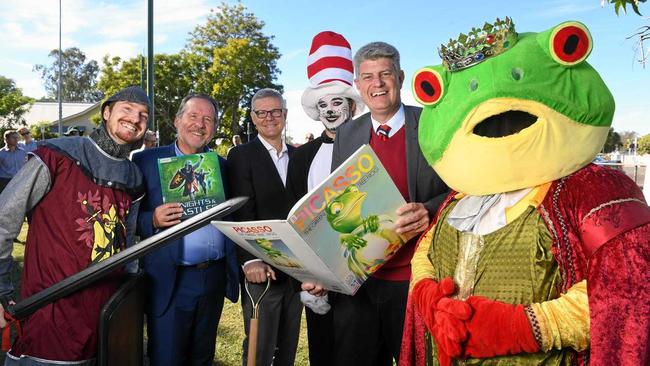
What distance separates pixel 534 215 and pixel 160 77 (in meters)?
33.4

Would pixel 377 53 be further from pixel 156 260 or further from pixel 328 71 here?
pixel 156 260

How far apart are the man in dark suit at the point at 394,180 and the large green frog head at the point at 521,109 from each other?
0.69m

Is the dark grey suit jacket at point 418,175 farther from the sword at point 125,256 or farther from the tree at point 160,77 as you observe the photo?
the tree at point 160,77

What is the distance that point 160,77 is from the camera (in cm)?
3219

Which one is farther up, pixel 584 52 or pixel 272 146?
pixel 584 52

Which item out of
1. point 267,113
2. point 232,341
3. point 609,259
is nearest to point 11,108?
point 232,341

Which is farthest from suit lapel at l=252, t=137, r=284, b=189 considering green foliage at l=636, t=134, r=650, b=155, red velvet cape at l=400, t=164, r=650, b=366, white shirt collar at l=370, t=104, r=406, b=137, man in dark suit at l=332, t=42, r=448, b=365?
green foliage at l=636, t=134, r=650, b=155

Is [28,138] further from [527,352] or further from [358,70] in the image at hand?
[527,352]

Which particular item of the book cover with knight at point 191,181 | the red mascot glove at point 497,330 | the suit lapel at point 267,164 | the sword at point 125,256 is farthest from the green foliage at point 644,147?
the sword at point 125,256

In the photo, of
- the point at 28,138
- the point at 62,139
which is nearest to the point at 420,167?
the point at 62,139

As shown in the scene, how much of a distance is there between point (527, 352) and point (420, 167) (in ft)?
3.61

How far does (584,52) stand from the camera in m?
1.57

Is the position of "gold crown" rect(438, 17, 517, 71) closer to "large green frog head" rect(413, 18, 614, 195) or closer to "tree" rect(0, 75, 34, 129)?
"large green frog head" rect(413, 18, 614, 195)

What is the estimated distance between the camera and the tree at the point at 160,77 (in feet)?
106
